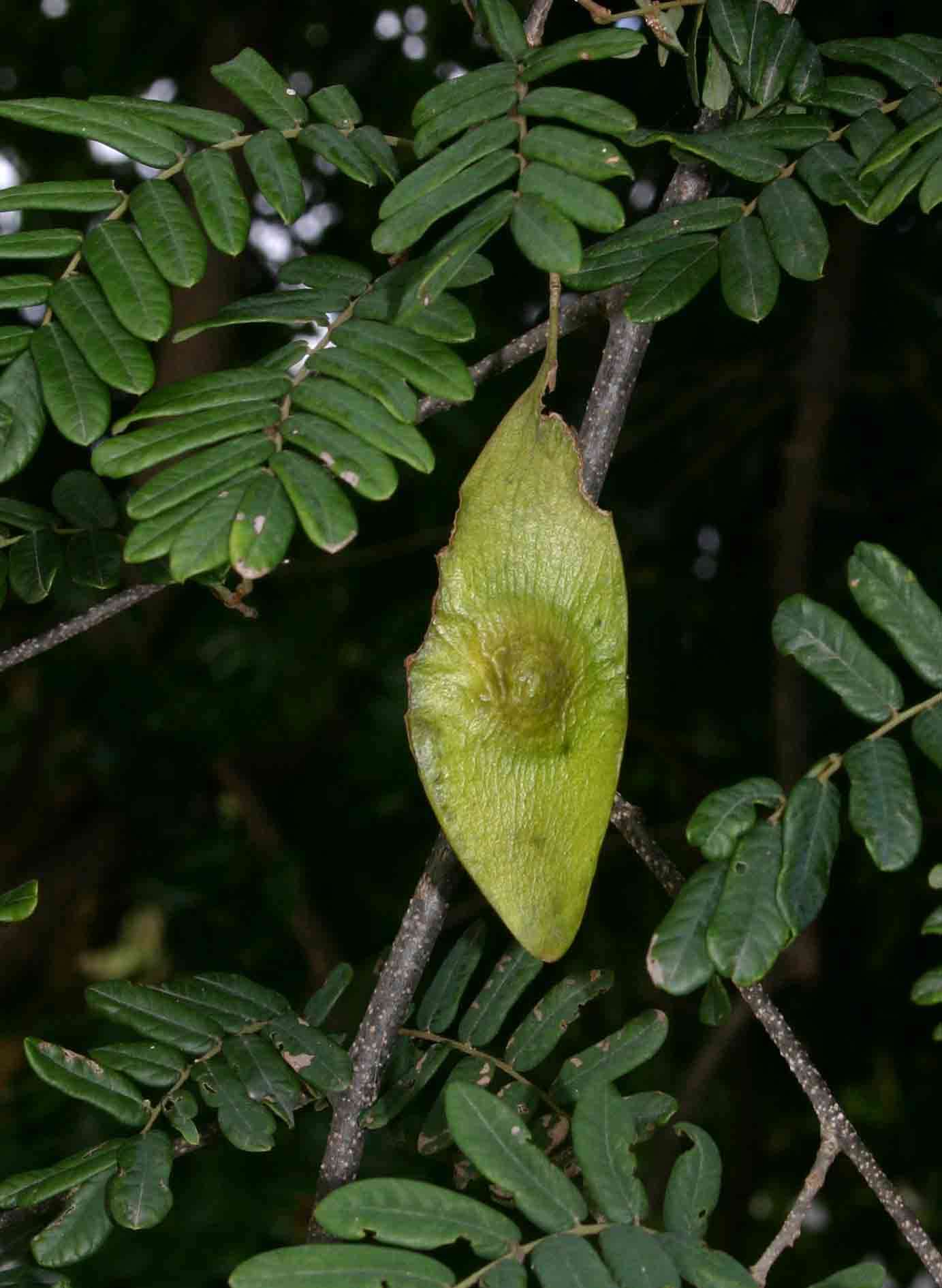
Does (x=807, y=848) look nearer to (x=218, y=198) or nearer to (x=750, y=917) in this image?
(x=750, y=917)

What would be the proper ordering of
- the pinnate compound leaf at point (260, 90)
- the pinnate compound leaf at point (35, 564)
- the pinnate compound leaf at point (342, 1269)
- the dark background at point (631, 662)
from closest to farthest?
1. the pinnate compound leaf at point (342, 1269)
2. the pinnate compound leaf at point (260, 90)
3. the pinnate compound leaf at point (35, 564)
4. the dark background at point (631, 662)

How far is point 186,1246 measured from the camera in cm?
161

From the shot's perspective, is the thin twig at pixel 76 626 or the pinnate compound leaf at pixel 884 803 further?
the thin twig at pixel 76 626

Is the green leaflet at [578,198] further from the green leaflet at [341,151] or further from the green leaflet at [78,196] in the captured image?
the green leaflet at [78,196]

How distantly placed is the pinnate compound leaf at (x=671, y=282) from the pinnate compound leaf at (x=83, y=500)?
0.41m

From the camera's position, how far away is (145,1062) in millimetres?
831

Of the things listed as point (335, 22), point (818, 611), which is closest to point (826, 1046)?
point (818, 611)

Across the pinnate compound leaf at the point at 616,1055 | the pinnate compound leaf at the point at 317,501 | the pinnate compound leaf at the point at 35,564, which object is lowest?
the pinnate compound leaf at the point at 616,1055

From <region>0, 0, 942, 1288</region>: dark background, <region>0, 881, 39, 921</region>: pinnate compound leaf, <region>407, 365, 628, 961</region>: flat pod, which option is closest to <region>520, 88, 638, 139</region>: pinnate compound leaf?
<region>407, 365, 628, 961</region>: flat pod

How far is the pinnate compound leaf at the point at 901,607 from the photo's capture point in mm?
724

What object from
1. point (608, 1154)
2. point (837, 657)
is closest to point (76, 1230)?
point (608, 1154)

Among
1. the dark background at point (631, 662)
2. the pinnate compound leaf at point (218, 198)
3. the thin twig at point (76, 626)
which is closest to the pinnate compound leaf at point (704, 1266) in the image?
the thin twig at point (76, 626)

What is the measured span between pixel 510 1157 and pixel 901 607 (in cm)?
32

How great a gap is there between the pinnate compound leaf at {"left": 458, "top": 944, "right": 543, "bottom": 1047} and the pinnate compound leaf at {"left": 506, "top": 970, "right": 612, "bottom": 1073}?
0.02 m
